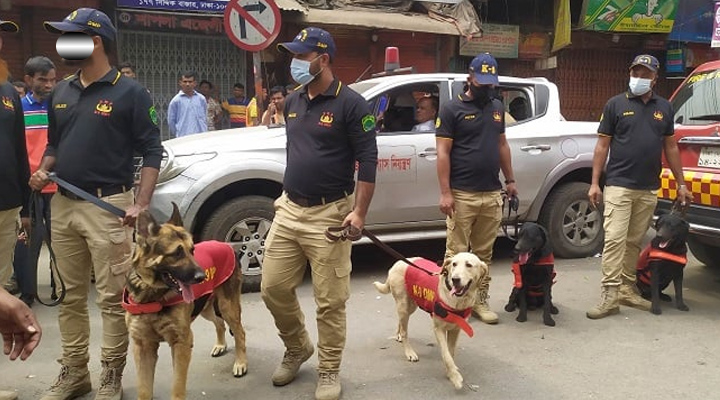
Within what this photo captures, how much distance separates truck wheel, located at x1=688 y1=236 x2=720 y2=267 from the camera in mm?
6508

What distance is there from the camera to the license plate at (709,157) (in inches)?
206

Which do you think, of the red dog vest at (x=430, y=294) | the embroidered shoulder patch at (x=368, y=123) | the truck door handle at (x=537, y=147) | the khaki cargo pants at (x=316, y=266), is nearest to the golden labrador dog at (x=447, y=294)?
the red dog vest at (x=430, y=294)

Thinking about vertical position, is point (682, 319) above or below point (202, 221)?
below

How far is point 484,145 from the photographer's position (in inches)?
189

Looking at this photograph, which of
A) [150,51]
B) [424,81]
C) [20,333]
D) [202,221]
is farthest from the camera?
[150,51]

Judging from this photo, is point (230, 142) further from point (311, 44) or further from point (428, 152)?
point (311, 44)

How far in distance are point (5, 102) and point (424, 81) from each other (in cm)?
383

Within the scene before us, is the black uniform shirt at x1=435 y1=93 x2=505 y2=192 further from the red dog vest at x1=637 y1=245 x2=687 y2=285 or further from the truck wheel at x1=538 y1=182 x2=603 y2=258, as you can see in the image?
the truck wheel at x1=538 y1=182 x2=603 y2=258

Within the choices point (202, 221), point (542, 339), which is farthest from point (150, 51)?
point (542, 339)

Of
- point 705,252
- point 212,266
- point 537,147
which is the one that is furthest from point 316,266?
point 705,252

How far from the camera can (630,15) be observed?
42.6 ft

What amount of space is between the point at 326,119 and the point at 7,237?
1860 millimetres

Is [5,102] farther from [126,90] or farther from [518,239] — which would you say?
[518,239]

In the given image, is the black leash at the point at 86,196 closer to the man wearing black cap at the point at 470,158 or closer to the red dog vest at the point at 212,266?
the red dog vest at the point at 212,266
